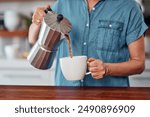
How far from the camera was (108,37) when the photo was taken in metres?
1.22

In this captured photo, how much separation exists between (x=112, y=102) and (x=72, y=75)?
0.74ft

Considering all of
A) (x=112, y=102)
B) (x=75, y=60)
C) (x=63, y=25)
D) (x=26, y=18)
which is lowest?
(x=112, y=102)

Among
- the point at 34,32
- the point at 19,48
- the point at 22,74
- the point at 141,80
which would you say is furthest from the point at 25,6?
the point at 34,32

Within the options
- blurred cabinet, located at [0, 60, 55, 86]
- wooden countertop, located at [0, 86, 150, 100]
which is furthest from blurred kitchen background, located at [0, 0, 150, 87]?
wooden countertop, located at [0, 86, 150, 100]

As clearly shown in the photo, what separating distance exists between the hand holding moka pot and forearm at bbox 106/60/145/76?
7.4 inches

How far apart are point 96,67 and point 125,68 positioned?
0.47 ft

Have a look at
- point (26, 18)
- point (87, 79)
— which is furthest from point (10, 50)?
point (87, 79)

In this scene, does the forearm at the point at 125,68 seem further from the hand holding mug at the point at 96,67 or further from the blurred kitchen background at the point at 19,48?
the blurred kitchen background at the point at 19,48

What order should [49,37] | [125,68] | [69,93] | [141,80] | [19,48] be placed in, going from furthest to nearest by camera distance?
[19,48] < [141,80] < [125,68] < [49,37] < [69,93]

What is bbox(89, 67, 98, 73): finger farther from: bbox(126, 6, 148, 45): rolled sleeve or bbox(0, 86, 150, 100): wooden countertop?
bbox(126, 6, 148, 45): rolled sleeve

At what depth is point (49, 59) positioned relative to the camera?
1.12 meters

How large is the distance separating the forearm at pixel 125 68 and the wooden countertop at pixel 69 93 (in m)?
0.11

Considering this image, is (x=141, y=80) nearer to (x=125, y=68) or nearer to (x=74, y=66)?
(x=125, y=68)

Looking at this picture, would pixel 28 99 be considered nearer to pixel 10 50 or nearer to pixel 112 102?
pixel 112 102
